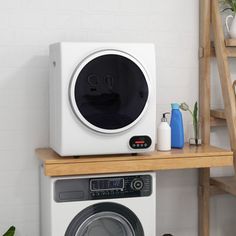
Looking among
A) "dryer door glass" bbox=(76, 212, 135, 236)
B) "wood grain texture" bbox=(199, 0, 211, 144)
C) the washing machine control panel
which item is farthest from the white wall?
the washing machine control panel

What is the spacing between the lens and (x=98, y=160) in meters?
2.68

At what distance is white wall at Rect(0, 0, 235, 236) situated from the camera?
10.1 feet

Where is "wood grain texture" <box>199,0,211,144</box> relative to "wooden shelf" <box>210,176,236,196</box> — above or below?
above

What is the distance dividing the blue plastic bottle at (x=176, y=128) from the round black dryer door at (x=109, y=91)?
1.46ft

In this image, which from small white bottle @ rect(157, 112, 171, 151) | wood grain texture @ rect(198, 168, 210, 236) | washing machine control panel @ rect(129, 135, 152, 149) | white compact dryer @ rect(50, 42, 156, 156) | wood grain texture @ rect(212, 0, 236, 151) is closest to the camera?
white compact dryer @ rect(50, 42, 156, 156)

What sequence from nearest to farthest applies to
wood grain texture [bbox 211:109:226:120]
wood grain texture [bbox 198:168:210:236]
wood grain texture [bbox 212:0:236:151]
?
1. wood grain texture [bbox 212:0:236:151]
2. wood grain texture [bbox 211:109:226:120]
3. wood grain texture [bbox 198:168:210:236]

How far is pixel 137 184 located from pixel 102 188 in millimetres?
202

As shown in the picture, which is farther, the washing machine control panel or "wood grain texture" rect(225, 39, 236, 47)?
"wood grain texture" rect(225, 39, 236, 47)

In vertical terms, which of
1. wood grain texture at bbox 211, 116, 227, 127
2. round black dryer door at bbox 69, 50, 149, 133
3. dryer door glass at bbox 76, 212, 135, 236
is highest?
round black dryer door at bbox 69, 50, 149, 133

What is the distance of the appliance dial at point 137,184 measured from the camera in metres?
2.82

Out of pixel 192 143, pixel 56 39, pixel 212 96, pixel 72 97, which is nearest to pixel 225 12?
pixel 212 96

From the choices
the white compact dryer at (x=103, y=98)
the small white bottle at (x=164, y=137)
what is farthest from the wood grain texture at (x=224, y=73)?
the white compact dryer at (x=103, y=98)

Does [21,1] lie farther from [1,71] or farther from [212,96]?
[212,96]

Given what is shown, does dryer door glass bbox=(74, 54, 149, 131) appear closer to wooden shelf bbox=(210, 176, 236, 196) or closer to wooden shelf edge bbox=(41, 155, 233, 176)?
wooden shelf edge bbox=(41, 155, 233, 176)
